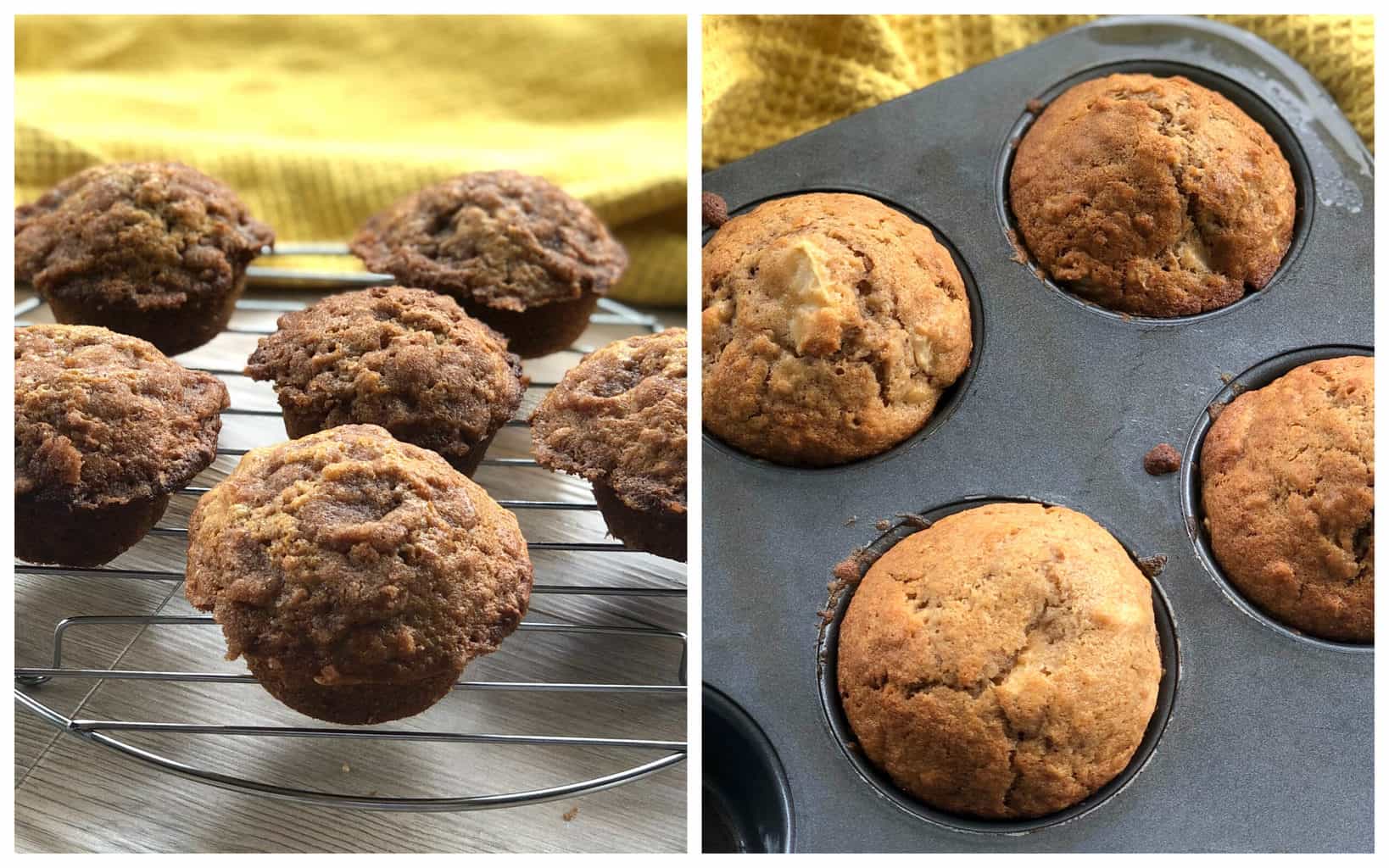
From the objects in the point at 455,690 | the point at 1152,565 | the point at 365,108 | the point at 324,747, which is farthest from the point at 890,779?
the point at 365,108

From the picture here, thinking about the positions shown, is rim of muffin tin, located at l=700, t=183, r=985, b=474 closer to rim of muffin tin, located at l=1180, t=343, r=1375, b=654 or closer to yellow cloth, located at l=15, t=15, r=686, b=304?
rim of muffin tin, located at l=1180, t=343, r=1375, b=654

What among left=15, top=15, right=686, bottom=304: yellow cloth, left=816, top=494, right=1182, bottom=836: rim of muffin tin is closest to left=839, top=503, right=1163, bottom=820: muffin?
left=816, top=494, right=1182, bottom=836: rim of muffin tin

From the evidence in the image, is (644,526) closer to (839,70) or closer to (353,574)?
(353,574)

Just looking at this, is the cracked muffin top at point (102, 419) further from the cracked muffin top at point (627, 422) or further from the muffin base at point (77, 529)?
the cracked muffin top at point (627, 422)

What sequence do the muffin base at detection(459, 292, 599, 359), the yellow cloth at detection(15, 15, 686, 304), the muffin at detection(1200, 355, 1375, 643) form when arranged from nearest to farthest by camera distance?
1. the muffin at detection(1200, 355, 1375, 643)
2. the muffin base at detection(459, 292, 599, 359)
3. the yellow cloth at detection(15, 15, 686, 304)

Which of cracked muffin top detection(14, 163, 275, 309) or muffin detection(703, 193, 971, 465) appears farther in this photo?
cracked muffin top detection(14, 163, 275, 309)

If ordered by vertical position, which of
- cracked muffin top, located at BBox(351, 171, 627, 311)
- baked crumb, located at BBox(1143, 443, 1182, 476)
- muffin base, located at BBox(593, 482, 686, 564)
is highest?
cracked muffin top, located at BBox(351, 171, 627, 311)
